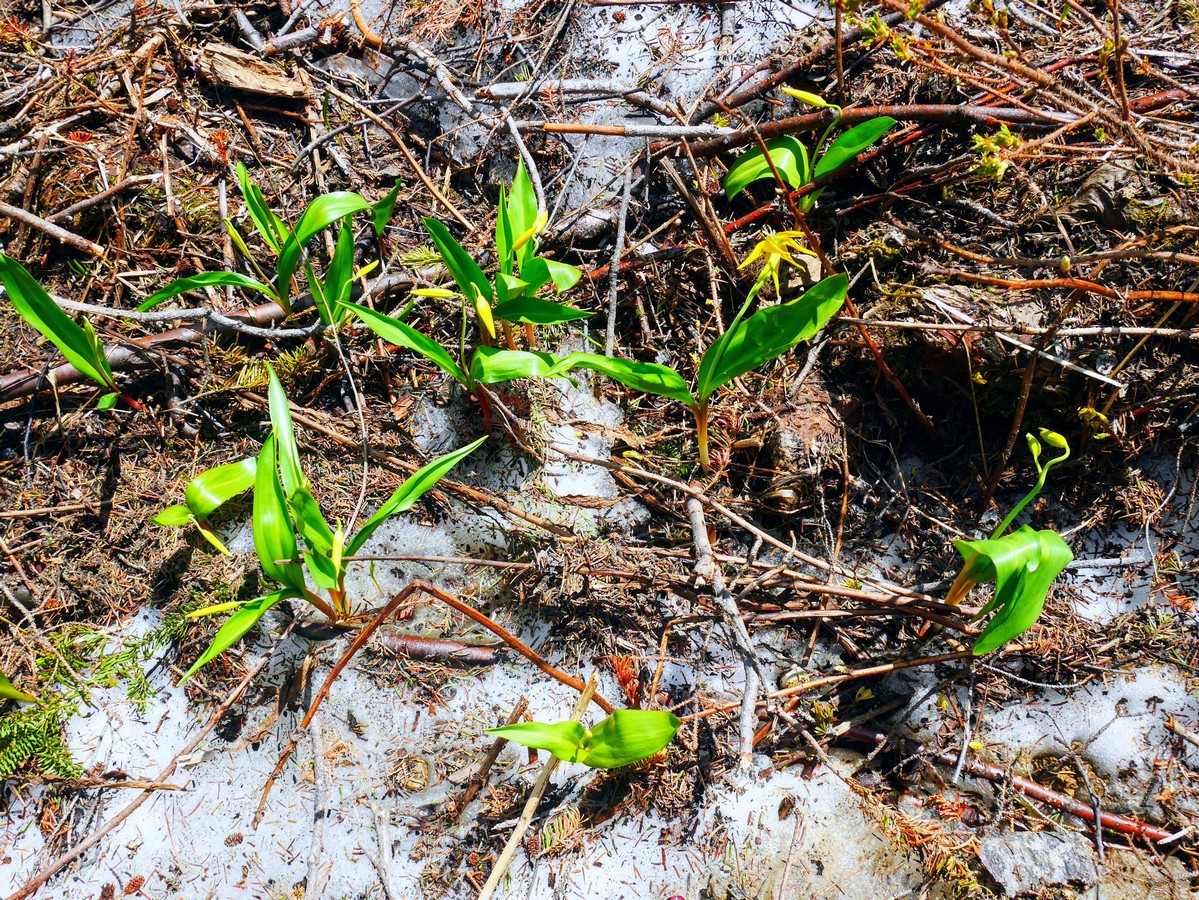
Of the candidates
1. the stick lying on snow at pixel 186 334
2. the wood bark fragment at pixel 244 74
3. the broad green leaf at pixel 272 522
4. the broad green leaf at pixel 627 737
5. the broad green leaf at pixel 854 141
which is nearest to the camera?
the broad green leaf at pixel 627 737

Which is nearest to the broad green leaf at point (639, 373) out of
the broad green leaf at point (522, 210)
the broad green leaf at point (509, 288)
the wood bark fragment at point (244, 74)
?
the broad green leaf at point (509, 288)

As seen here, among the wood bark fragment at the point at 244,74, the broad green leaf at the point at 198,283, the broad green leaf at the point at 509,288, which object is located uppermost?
the wood bark fragment at the point at 244,74

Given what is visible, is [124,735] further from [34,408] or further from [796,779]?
[796,779]

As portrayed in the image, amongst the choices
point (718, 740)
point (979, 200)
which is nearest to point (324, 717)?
point (718, 740)

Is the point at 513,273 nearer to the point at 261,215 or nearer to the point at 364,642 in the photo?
the point at 261,215

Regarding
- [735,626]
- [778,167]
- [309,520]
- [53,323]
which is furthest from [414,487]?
[778,167]

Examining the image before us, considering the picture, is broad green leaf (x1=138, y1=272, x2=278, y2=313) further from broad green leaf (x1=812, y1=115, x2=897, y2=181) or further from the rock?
the rock

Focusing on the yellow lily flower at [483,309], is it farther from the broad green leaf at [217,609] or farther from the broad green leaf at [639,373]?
the broad green leaf at [217,609]
